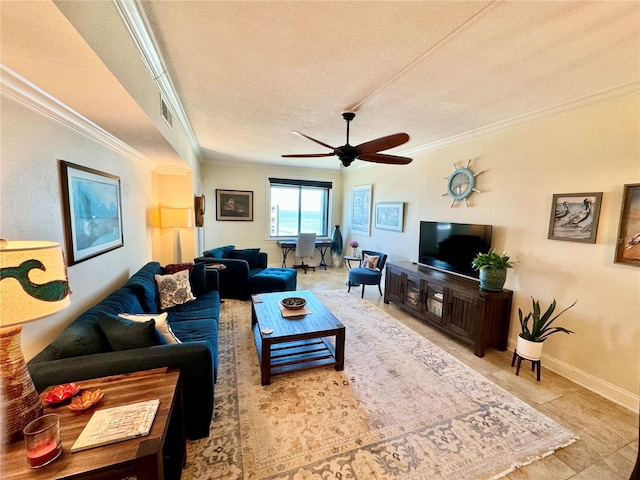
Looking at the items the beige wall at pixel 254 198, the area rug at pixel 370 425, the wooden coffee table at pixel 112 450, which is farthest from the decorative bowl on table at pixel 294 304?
the beige wall at pixel 254 198

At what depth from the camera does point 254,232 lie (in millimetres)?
6309

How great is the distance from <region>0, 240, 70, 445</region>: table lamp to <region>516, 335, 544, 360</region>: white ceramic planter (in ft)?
10.8

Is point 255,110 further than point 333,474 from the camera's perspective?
Yes

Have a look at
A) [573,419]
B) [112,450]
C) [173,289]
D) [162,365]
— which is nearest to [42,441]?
[112,450]

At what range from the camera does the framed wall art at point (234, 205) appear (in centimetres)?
595

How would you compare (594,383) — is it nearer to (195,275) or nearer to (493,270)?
(493,270)

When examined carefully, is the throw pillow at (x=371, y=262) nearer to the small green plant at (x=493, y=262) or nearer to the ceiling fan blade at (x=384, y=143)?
the small green plant at (x=493, y=262)

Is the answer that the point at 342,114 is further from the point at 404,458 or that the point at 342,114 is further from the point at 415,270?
the point at 404,458

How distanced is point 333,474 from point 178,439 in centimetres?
90

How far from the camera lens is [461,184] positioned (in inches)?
137

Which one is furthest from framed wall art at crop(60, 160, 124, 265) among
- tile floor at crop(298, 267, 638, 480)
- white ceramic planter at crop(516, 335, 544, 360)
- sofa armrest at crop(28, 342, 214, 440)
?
white ceramic planter at crop(516, 335, 544, 360)

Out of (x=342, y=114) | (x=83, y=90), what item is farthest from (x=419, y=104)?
(x=83, y=90)

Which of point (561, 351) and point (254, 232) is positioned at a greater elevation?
Answer: point (254, 232)

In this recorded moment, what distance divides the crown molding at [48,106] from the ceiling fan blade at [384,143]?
2168mm
